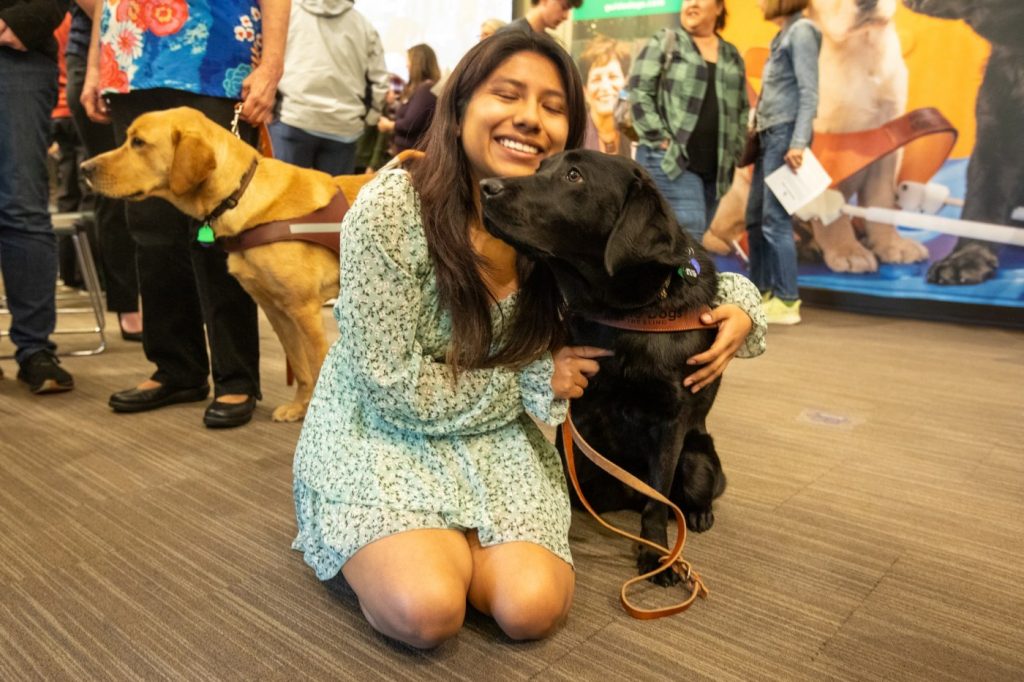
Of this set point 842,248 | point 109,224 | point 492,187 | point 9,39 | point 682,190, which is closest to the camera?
point 492,187

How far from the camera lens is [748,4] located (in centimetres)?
562

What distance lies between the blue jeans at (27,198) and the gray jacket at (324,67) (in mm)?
1134

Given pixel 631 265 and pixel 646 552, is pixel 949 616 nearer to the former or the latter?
pixel 646 552

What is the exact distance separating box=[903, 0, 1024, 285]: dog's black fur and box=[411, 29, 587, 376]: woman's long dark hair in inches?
177

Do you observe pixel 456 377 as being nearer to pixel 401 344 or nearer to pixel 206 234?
pixel 401 344

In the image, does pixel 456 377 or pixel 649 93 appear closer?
pixel 456 377

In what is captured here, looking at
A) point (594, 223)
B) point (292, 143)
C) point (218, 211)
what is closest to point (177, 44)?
point (218, 211)

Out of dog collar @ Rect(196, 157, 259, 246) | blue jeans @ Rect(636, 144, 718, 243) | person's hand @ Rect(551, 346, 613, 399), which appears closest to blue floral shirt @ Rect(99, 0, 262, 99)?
dog collar @ Rect(196, 157, 259, 246)

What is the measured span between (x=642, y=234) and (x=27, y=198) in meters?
2.30

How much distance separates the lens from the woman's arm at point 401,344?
1.33 meters

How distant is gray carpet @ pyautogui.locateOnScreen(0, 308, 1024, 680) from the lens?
4.02 feet

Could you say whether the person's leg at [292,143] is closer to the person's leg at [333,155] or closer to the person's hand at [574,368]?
the person's leg at [333,155]

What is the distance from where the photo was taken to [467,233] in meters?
1.44

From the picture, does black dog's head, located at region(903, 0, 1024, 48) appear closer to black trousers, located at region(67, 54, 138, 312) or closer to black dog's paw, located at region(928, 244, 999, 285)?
black dog's paw, located at region(928, 244, 999, 285)
